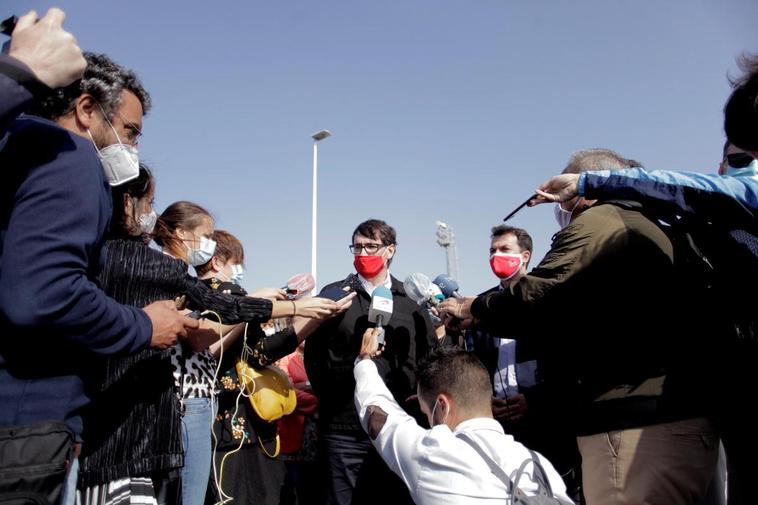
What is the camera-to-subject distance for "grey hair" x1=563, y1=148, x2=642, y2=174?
3.59 m

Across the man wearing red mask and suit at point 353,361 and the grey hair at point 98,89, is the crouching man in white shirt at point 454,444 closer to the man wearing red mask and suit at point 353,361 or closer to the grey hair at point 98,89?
the man wearing red mask and suit at point 353,361

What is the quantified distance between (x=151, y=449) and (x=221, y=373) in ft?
5.17

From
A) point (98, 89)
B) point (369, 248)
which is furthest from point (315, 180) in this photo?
point (98, 89)

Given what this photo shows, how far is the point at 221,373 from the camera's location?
4016 mm

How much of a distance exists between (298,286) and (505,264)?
6.31 ft

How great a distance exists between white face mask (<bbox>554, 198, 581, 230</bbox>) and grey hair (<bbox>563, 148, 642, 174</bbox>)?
24 centimetres

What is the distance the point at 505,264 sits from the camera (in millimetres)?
5012

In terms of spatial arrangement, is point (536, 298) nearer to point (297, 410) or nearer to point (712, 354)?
point (712, 354)

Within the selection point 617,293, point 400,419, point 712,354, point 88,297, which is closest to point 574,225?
point 617,293

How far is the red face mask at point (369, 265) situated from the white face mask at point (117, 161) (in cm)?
267

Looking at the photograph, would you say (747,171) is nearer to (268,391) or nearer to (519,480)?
(519,480)

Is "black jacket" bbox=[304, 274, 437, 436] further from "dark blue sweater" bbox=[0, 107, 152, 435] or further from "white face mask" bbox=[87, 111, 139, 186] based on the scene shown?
"dark blue sweater" bbox=[0, 107, 152, 435]

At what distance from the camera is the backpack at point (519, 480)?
7.46ft

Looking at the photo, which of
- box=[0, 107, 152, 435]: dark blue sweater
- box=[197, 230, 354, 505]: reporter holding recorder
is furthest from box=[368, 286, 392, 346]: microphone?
box=[0, 107, 152, 435]: dark blue sweater
